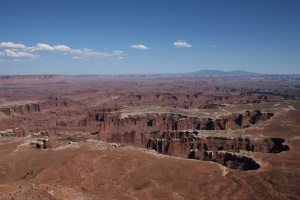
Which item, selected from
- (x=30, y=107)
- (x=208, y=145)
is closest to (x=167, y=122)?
(x=208, y=145)

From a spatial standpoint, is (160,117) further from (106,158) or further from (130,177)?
(130,177)

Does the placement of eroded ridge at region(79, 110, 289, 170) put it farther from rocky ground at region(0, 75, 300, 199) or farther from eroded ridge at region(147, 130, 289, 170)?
rocky ground at region(0, 75, 300, 199)

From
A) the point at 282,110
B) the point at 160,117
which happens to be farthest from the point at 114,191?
the point at 282,110

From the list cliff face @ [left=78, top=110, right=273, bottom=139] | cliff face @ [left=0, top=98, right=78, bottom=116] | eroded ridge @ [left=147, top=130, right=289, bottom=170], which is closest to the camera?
eroded ridge @ [left=147, top=130, right=289, bottom=170]

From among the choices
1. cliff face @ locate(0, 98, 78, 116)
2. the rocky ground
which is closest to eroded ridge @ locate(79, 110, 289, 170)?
the rocky ground

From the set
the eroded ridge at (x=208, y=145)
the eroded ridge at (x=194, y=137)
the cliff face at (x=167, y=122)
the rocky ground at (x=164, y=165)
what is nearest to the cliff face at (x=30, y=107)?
the eroded ridge at (x=194, y=137)

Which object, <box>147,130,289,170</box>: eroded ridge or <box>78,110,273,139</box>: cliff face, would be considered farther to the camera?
<box>78,110,273,139</box>: cliff face

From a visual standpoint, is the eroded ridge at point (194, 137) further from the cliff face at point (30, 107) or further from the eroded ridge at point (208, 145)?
the cliff face at point (30, 107)

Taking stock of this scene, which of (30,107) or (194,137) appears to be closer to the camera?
(194,137)

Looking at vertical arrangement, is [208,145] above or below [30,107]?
above

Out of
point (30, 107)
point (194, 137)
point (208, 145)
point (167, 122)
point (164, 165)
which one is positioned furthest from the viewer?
point (30, 107)

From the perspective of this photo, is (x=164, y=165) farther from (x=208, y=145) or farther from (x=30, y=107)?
(x=30, y=107)
